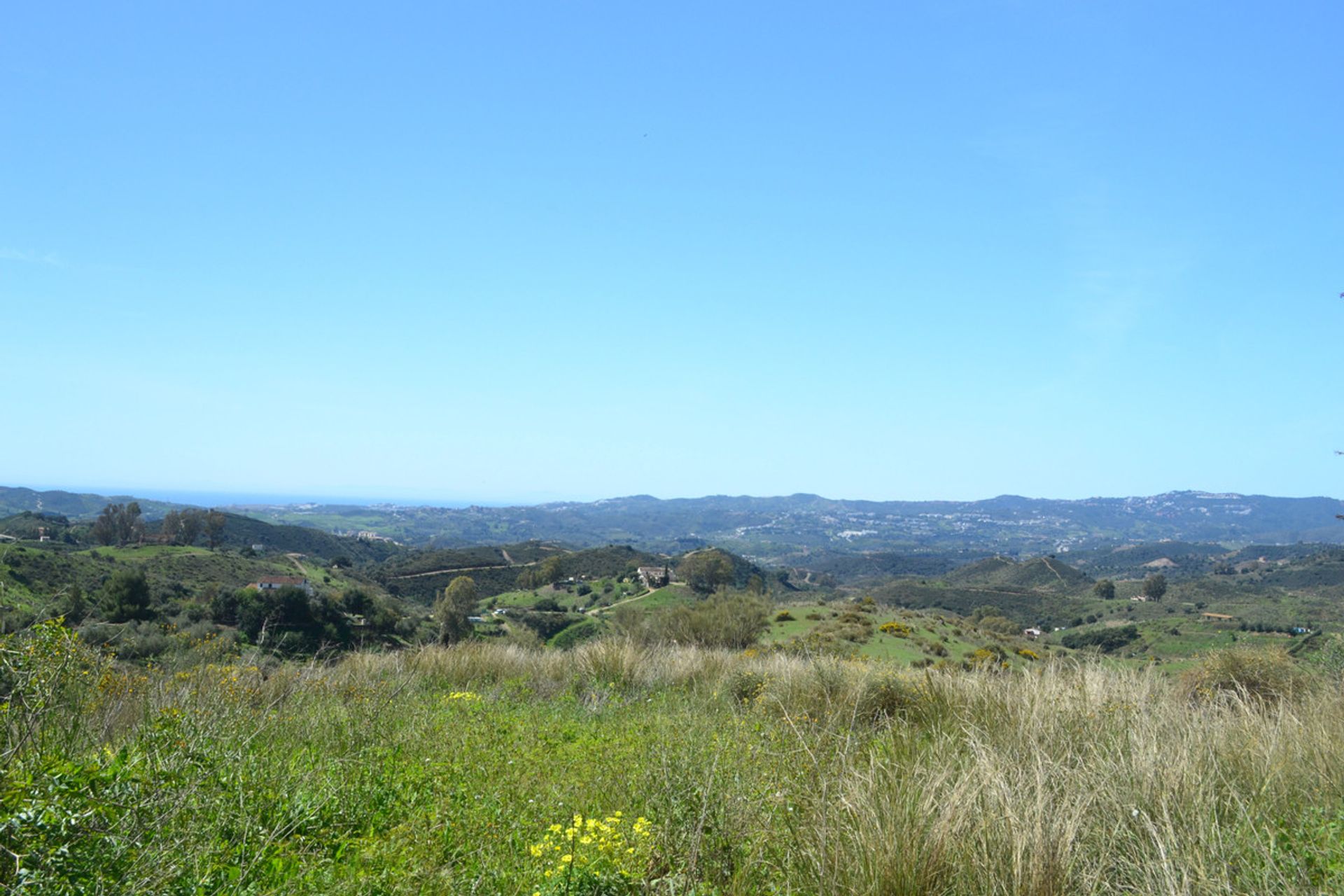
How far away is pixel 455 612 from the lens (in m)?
34.3

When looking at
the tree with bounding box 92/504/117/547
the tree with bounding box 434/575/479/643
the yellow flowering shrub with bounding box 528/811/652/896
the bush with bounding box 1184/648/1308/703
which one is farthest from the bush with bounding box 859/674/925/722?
the tree with bounding box 92/504/117/547

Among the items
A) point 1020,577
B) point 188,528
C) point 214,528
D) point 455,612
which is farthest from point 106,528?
point 1020,577

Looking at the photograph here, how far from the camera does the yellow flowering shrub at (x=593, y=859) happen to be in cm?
338

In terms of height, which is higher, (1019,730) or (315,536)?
(1019,730)

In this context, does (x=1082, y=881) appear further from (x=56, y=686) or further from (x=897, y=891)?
(x=56, y=686)

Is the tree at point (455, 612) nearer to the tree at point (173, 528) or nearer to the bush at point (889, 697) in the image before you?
the bush at point (889, 697)

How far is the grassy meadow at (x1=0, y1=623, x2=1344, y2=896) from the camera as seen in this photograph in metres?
3.01

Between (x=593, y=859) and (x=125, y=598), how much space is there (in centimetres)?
2738

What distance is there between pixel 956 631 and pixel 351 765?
75.8 ft

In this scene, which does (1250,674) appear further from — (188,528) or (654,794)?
(188,528)

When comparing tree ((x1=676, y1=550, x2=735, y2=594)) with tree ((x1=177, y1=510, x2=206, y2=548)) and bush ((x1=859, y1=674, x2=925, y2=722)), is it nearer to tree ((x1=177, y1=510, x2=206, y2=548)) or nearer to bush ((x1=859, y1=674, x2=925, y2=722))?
tree ((x1=177, y1=510, x2=206, y2=548))

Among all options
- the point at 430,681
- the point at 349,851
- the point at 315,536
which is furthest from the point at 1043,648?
the point at 315,536

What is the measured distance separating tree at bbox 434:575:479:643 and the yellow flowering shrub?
1072 centimetres

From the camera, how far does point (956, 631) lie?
24.5m
